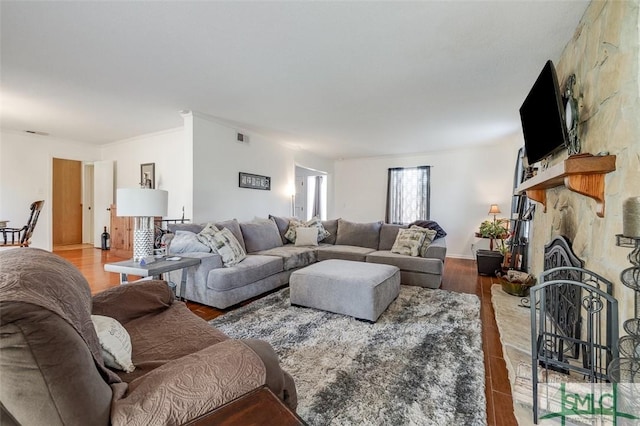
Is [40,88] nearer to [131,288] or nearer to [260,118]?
[260,118]

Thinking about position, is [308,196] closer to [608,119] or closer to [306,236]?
[306,236]

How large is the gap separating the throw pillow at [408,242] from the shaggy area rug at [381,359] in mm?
956

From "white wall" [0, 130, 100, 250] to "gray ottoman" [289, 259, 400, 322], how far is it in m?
5.63

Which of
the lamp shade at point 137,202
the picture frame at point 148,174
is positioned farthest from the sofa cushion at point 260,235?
the picture frame at point 148,174

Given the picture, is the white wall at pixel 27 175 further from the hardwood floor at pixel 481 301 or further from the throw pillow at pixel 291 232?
the throw pillow at pixel 291 232

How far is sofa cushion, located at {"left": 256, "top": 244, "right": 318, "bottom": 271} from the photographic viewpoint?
12.1 feet

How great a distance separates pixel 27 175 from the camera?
207 inches

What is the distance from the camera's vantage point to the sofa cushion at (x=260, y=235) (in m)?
3.89

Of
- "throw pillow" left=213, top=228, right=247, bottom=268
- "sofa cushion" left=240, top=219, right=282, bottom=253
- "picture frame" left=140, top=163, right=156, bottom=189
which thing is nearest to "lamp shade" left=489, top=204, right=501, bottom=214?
"sofa cushion" left=240, top=219, right=282, bottom=253

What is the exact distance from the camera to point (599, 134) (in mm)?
1638

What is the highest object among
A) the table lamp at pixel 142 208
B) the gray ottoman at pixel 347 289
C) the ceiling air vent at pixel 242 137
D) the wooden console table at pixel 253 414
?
the ceiling air vent at pixel 242 137

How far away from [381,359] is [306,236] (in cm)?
281

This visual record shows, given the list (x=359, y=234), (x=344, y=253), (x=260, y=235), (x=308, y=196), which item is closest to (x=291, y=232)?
(x=260, y=235)

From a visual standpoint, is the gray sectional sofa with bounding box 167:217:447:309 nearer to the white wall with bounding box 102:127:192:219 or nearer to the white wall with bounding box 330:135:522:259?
the white wall with bounding box 102:127:192:219
